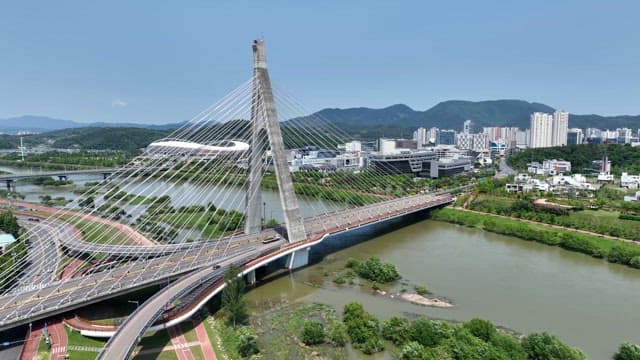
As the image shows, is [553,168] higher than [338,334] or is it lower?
higher

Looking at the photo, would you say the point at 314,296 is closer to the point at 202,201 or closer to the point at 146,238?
the point at 146,238

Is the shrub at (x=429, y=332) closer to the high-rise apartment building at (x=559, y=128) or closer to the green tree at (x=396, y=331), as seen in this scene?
the green tree at (x=396, y=331)

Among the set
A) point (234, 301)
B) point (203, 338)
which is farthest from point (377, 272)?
point (203, 338)

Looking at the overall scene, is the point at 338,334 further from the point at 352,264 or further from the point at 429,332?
the point at 352,264

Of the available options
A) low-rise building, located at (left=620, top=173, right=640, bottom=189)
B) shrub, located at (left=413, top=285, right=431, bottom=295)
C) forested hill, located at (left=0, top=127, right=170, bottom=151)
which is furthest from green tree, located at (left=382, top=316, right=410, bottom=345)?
forested hill, located at (left=0, top=127, right=170, bottom=151)

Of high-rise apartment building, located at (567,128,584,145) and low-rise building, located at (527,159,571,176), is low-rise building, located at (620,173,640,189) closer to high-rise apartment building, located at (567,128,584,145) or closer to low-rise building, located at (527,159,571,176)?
low-rise building, located at (527,159,571,176)

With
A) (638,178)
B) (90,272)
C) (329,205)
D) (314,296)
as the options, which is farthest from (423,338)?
(638,178)
